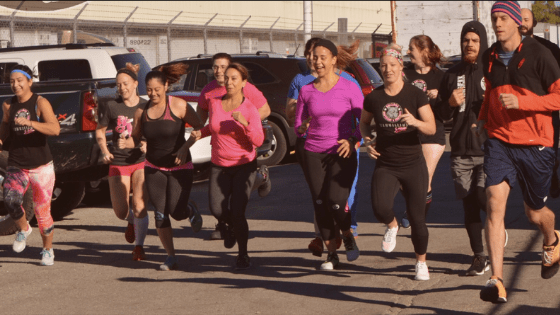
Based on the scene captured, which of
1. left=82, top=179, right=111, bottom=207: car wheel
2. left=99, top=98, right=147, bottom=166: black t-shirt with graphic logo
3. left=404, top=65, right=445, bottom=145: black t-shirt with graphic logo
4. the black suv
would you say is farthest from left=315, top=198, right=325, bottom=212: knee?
→ the black suv

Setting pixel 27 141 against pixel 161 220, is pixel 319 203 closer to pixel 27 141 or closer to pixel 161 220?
pixel 161 220

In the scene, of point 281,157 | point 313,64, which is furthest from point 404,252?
point 281,157

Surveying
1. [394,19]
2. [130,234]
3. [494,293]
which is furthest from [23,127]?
[394,19]

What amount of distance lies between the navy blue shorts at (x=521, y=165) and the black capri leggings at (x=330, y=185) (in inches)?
53.5

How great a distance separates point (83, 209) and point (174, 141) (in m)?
4.18

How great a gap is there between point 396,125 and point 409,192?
1.67 ft

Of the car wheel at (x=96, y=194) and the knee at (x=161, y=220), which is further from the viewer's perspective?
the car wheel at (x=96, y=194)

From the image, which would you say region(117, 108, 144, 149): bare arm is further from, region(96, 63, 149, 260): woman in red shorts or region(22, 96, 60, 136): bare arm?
region(22, 96, 60, 136): bare arm

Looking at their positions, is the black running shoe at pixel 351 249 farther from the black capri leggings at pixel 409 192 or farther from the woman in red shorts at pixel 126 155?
the woman in red shorts at pixel 126 155

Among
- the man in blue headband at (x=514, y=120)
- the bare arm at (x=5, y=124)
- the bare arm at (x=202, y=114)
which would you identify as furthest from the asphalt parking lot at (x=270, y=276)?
the bare arm at (x=202, y=114)

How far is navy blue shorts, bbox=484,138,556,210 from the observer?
232 inches

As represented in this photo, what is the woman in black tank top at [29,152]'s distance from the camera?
771cm

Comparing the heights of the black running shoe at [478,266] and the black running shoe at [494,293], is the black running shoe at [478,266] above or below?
below

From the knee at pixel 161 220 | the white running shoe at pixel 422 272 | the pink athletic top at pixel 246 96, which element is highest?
the pink athletic top at pixel 246 96
